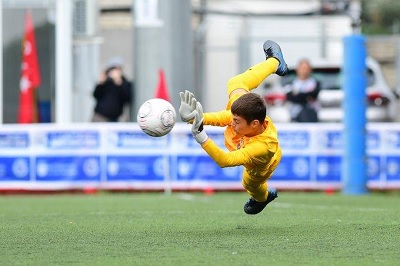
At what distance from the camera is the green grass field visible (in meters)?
7.80

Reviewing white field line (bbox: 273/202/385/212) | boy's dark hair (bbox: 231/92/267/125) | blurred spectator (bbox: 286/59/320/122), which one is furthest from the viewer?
blurred spectator (bbox: 286/59/320/122)

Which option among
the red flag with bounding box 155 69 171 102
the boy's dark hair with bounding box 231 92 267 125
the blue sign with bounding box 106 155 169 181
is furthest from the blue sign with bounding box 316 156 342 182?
the boy's dark hair with bounding box 231 92 267 125

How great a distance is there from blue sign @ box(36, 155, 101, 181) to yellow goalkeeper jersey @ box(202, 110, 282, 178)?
28.2 feet

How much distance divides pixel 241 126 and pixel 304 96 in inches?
380

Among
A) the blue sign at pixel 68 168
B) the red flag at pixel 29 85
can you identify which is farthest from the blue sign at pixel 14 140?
the red flag at pixel 29 85

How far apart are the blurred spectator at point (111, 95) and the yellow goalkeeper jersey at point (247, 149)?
977 cm

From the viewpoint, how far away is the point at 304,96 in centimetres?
1908

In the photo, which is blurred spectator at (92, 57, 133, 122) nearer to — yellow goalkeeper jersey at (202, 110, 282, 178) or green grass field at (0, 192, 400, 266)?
green grass field at (0, 192, 400, 266)

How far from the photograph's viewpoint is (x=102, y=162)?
1844cm

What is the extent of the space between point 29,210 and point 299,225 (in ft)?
13.9

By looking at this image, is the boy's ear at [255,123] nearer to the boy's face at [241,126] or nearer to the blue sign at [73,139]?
the boy's face at [241,126]

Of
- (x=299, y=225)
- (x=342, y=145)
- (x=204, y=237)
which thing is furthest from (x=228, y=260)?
(x=342, y=145)

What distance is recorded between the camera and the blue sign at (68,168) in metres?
18.4

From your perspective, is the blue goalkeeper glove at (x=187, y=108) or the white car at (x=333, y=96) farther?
the white car at (x=333, y=96)
